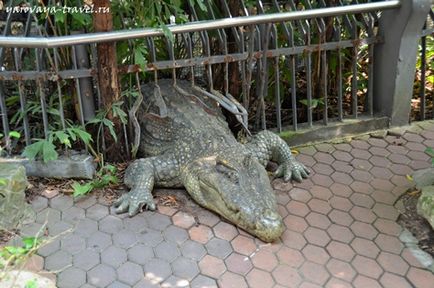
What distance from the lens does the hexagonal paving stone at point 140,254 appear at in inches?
153

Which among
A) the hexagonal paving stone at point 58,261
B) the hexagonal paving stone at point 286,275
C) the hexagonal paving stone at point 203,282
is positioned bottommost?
the hexagonal paving stone at point 286,275

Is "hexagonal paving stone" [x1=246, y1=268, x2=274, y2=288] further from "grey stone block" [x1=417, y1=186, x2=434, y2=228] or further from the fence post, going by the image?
the fence post

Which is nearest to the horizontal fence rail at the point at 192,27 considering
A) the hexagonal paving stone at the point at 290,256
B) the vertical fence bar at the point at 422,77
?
the vertical fence bar at the point at 422,77

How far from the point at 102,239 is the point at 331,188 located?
2092mm

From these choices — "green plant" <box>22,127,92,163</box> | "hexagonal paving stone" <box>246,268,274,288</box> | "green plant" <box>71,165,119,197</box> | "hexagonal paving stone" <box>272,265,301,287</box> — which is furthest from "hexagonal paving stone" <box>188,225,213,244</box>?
"green plant" <box>22,127,92,163</box>

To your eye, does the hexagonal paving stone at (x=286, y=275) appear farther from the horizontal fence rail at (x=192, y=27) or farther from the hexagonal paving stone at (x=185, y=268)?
the horizontal fence rail at (x=192, y=27)

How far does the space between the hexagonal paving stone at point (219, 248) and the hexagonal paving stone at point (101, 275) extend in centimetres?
73

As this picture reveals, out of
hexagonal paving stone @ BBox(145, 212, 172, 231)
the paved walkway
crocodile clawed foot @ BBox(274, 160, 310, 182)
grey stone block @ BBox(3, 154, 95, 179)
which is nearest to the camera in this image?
the paved walkway

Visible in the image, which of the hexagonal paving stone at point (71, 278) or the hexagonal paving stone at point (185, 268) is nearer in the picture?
the hexagonal paving stone at point (71, 278)

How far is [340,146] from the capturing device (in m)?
5.67

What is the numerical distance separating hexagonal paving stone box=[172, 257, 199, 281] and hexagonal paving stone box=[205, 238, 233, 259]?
193mm

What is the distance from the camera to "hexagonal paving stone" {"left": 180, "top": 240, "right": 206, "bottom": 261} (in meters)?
3.95

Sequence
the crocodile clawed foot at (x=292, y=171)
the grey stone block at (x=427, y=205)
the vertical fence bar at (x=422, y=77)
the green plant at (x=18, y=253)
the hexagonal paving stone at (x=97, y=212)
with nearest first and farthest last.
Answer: the green plant at (x=18, y=253), the grey stone block at (x=427, y=205), the hexagonal paving stone at (x=97, y=212), the crocodile clawed foot at (x=292, y=171), the vertical fence bar at (x=422, y=77)

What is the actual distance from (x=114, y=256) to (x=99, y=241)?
246 millimetres
